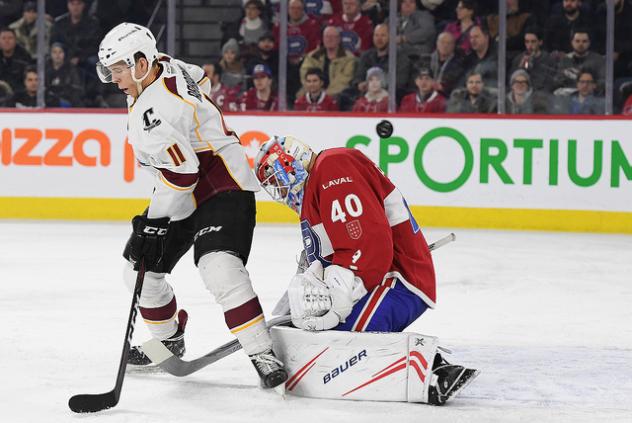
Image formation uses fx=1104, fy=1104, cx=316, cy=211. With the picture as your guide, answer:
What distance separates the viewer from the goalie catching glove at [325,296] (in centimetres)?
301

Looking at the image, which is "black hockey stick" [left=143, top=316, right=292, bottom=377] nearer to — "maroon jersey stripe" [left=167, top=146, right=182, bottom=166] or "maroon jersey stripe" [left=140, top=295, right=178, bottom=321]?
"maroon jersey stripe" [left=140, top=295, right=178, bottom=321]

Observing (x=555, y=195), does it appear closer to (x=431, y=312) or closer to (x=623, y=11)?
(x=623, y=11)

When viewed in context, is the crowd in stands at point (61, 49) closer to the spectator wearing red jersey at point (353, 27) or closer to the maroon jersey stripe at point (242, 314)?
the spectator wearing red jersey at point (353, 27)

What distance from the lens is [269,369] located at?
3053mm

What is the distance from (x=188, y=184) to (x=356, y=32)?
5.13 m

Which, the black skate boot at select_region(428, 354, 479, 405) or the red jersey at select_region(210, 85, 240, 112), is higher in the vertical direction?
the red jersey at select_region(210, 85, 240, 112)

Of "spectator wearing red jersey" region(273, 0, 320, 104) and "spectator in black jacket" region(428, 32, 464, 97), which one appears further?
"spectator wearing red jersey" region(273, 0, 320, 104)

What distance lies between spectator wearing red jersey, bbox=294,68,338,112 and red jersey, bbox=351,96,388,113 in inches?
6.5

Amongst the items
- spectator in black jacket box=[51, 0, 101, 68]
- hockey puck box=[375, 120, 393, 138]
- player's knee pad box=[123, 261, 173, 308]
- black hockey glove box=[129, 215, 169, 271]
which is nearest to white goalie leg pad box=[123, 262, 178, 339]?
player's knee pad box=[123, 261, 173, 308]

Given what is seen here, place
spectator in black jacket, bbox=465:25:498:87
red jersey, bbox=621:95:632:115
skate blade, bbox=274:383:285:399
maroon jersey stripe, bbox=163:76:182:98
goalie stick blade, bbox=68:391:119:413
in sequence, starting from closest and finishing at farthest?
goalie stick blade, bbox=68:391:119:413
skate blade, bbox=274:383:285:399
maroon jersey stripe, bbox=163:76:182:98
red jersey, bbox=621:95:632:115
spectator in black jacket, bbox=465:25:498:87

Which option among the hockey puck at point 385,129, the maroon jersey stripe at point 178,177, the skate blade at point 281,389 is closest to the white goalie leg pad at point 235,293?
the skate blade at point 281,389

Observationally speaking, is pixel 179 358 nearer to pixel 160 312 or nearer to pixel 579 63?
pixel 160 312

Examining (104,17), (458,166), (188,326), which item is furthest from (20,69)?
(188,326)

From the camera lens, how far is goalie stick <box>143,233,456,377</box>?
10.7 feet
